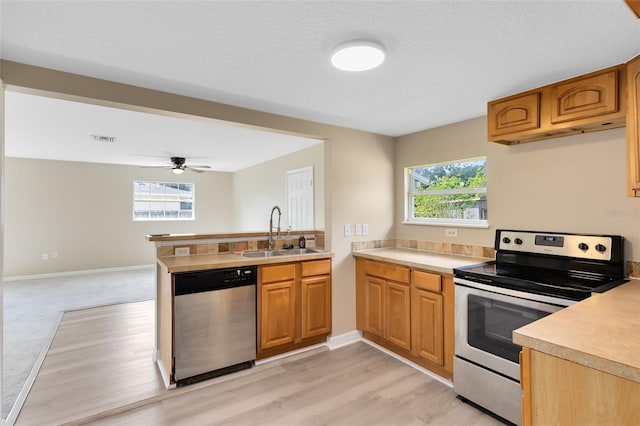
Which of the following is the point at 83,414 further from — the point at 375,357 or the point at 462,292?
the point at 462,292

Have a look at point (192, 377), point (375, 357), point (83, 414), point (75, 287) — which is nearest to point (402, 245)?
point (375, 357)

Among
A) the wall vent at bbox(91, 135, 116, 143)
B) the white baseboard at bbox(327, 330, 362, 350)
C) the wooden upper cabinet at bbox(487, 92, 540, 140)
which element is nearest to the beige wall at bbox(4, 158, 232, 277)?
the wall vent at bbox(91, 135, 116, 143)

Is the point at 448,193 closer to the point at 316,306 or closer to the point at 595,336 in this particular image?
the point at 316,306

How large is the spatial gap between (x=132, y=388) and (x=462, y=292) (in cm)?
258

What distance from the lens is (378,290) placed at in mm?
3104

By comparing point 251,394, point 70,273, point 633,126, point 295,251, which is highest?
point 633,126

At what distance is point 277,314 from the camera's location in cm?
287

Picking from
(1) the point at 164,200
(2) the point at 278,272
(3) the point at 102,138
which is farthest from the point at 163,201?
(2) the point at 278,272

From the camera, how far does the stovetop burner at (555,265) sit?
1851 millimetres

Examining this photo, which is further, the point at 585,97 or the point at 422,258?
the point at 422,258

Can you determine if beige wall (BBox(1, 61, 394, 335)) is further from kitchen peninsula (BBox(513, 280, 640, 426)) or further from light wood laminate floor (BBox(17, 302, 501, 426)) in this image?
kitchen peninsula (BBox(513, 280, 640, 426))

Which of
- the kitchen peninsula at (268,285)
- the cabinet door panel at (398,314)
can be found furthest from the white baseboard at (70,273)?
the cabinet door panel at (398,314)

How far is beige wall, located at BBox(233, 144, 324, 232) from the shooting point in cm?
479

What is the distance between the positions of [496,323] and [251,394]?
1.82m
